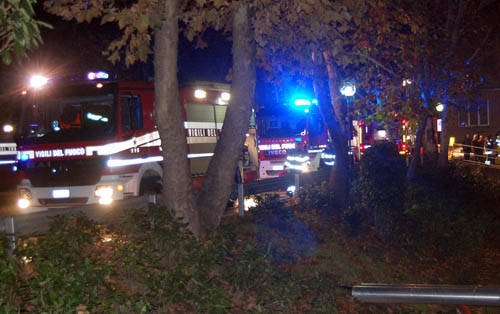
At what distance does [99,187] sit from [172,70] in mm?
3731

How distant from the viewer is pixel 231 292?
6.73 meters

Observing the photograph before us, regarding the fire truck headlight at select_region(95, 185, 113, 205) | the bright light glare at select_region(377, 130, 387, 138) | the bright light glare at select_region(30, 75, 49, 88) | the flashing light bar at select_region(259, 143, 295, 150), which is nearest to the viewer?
the fire truck headlight at select_region(95, 185, 113, 205)

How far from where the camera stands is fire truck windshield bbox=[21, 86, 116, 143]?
34.0ft

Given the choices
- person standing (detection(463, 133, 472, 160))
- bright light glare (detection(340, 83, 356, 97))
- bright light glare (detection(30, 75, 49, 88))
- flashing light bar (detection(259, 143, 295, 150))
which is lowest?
person standing (detection(463, 133, 472, 160))

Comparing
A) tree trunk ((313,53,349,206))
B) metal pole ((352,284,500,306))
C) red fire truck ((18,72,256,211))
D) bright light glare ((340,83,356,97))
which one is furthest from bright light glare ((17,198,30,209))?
metal pole ((352,284,500,306))

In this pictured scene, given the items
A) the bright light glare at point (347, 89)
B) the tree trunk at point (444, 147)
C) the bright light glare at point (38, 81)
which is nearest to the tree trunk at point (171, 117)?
the bright light glare at point (38, 81)

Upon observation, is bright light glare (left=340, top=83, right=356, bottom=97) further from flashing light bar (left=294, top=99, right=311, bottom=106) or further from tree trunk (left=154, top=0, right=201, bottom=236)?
tree trunk (left=154, top=0, right=201, bottom=236)

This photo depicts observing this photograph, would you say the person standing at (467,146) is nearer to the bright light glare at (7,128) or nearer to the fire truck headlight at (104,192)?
the bright light glare at (7,128)

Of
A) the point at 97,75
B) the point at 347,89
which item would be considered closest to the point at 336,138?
the point at 347,89

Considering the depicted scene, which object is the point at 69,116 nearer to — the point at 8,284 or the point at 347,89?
the point at 8,284

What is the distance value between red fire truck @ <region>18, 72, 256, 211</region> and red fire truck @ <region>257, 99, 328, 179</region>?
8.43 metres

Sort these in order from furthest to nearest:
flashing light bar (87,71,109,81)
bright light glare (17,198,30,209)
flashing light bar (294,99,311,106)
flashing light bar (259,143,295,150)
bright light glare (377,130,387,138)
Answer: bright light glare (377,130,387,138) < flashing light bar (294,99,311,106) < flashing light bar (259,143,295,150) < flashing light bar (87,71,109,81) < bright light glare (17,198,30,209)

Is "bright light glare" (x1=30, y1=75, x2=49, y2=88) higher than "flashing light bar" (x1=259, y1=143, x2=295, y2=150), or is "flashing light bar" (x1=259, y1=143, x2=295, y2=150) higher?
"bright light glare" (x1=30, y1=75, x2=49, y2=88)

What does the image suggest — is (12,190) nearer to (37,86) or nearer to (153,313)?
(37,86)
